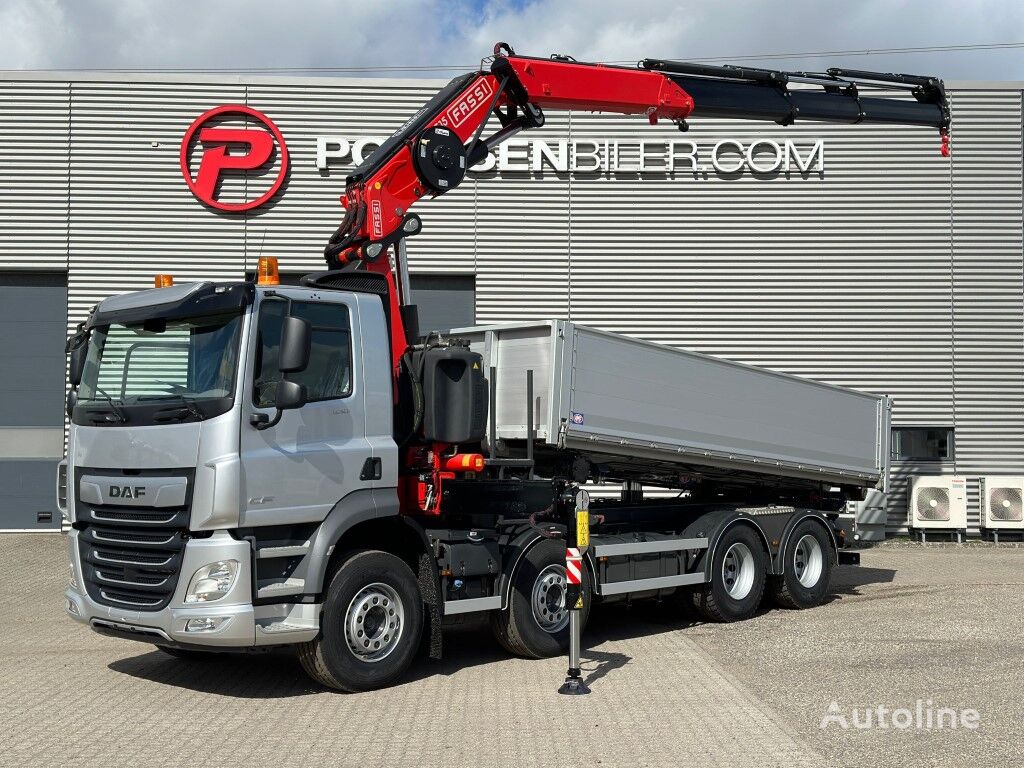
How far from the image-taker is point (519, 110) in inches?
448

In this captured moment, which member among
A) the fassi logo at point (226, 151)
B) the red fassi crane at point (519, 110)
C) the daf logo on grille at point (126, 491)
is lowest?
the daf logo on grille at point (126, 491)

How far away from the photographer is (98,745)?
6.75m

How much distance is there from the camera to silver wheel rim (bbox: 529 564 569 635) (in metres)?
9.34

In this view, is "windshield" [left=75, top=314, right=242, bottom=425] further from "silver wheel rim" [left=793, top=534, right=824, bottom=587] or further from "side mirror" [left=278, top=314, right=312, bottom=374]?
"silver wheel rim" [left=793, top=534, right=824, bottom=587]

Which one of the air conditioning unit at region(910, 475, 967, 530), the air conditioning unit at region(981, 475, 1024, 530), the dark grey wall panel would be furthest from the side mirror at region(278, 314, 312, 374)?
the air conditioning unit at region(981, 475, 1024, 530)

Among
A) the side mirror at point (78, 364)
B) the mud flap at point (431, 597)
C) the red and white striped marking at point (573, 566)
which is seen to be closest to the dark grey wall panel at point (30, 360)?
the side mirror at point (78, 364)

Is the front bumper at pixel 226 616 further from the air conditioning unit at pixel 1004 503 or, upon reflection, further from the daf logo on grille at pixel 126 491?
the air conditioning unit at pixel 1004 503

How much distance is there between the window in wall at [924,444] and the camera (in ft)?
67.5

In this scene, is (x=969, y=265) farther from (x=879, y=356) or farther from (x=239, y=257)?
(x=239, y=257)

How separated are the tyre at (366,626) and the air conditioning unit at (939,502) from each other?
45.4 feet

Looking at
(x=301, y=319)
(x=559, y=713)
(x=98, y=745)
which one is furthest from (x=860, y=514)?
(x=98, y=745)

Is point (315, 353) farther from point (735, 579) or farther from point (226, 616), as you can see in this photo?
point (735, 579)

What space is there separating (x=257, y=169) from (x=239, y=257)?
64.3 inches

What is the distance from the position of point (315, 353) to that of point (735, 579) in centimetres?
575
